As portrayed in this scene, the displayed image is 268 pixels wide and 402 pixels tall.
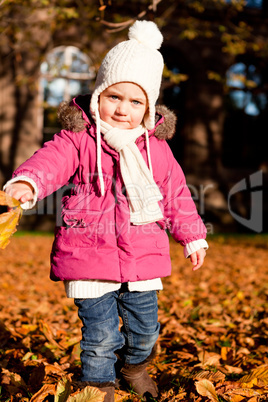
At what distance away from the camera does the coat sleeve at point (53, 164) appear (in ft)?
6.10

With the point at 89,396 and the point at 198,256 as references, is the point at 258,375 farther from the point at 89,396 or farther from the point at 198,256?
the point at 89,396

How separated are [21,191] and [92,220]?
42 centimetres

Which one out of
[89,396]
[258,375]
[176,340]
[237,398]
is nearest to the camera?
[89,396]

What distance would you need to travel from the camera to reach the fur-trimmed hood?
2.12m

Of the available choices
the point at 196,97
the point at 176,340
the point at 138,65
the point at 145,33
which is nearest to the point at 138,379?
the point at 176,340

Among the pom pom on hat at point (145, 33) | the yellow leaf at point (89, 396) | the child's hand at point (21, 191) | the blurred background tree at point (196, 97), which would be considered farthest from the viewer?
the blurred background tree at point (196, 97)

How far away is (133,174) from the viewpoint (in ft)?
7.00

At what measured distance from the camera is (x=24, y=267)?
265 inches

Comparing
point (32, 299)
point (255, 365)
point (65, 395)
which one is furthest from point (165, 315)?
point (65, 395)

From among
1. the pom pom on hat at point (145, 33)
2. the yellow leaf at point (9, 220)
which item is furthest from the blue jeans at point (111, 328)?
the pom pom on hat at point (145, 33)

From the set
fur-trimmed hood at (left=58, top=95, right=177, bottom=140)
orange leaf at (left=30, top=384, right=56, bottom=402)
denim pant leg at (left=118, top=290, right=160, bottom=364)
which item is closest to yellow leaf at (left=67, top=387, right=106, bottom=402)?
orange leaf at (left=30, top=384, right=56, bottom=402)

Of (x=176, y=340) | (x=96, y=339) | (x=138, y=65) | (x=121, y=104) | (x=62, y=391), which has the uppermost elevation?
(x=138, y=65)

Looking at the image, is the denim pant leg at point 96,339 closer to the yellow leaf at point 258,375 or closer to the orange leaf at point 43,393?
the orange leaf at point 43,393

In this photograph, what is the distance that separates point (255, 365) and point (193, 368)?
0.45m
